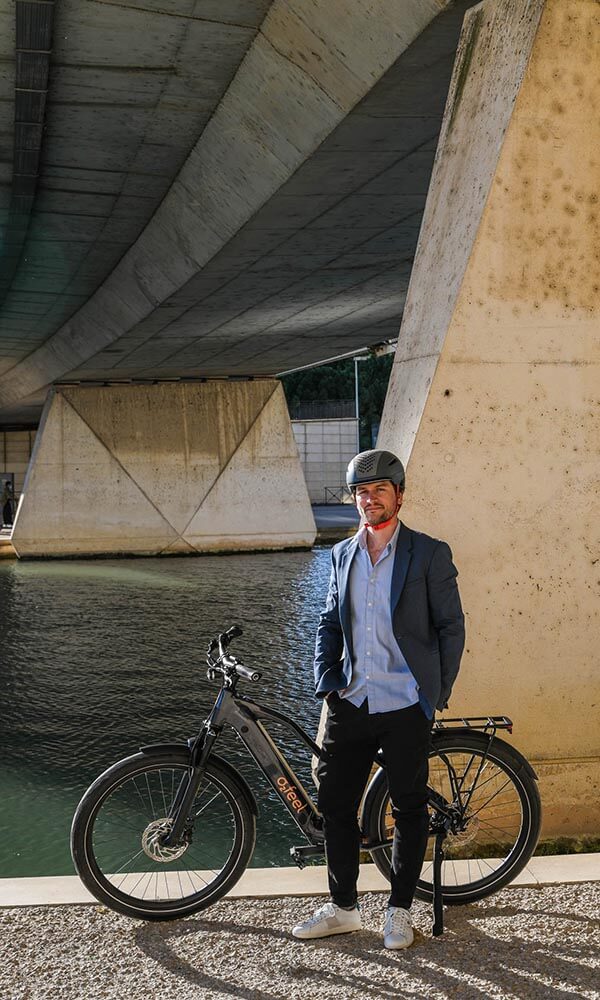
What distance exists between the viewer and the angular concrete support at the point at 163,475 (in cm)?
3044

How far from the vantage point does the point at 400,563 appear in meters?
4.03

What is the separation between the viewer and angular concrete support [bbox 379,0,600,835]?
5.63 meters

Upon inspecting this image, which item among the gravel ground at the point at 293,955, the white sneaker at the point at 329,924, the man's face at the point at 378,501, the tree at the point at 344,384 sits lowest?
→ the gravel ground at the point at 293,955

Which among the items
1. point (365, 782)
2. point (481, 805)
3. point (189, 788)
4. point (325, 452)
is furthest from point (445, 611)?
point (325, 452)

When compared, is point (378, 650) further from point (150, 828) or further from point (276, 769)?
point (150, 828)

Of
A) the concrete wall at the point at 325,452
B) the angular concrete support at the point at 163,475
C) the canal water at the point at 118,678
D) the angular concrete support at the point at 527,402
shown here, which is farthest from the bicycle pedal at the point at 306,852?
the concrete wall at the point at 325,452

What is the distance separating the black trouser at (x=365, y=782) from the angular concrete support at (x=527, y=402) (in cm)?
167

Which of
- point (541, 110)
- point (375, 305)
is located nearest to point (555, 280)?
point (541, 110)

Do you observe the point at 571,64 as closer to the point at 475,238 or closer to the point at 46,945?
the point at 475,238

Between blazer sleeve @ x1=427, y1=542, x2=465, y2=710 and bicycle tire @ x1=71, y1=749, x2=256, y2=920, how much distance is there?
988 millimetres

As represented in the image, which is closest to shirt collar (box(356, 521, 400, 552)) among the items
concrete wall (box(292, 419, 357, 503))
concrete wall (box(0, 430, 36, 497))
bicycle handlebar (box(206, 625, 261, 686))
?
bicycle handlebar (box(206, 625, 261, 686))

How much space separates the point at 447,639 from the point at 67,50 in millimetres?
6590

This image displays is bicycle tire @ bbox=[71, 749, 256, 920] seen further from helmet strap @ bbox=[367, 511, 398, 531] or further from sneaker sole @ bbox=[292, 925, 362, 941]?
helmet strap @ bbox=[367, 511, 398, 531]

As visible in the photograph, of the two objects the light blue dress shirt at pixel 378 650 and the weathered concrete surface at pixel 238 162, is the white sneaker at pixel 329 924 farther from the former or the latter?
the weathered concrete surface at pixel 238 162
